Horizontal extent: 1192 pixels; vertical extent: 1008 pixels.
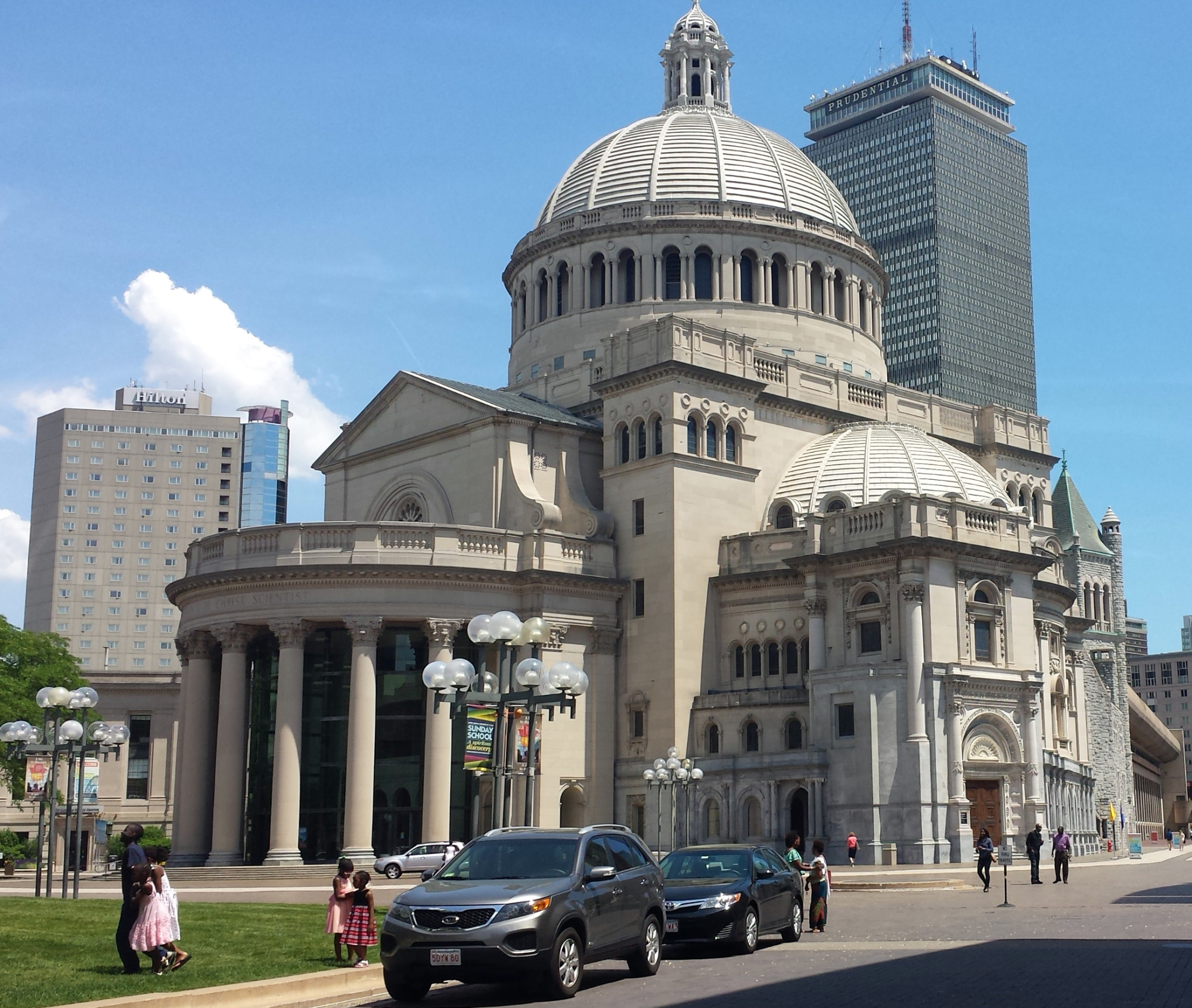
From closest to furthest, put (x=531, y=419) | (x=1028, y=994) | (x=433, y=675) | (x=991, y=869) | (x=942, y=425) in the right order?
(x=1028, y=994) → (x=433, y=675) → (x=991, y=869) → (x=531, y=419) → (x=942, y=425)

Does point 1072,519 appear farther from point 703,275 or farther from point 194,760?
point 194,760

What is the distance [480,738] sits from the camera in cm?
3189

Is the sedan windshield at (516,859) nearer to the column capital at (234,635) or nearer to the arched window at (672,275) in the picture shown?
the column capital at (234,635)

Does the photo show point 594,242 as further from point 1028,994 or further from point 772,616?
point 1028,994

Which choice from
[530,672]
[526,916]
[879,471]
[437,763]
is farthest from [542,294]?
[526,916]

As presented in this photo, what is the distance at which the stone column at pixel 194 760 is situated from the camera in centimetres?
6731

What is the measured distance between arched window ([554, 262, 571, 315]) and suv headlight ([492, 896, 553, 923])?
64.7 m

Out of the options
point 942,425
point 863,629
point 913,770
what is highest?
point 942,425

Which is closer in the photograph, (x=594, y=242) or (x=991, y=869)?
(x=991, y=869)

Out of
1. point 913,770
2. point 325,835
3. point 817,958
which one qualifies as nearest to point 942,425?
point 913,770

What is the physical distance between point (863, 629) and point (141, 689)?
49694 millimetres

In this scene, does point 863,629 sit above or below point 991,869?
above

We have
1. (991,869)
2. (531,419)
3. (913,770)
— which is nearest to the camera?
(991,869)

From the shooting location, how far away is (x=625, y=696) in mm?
69062
